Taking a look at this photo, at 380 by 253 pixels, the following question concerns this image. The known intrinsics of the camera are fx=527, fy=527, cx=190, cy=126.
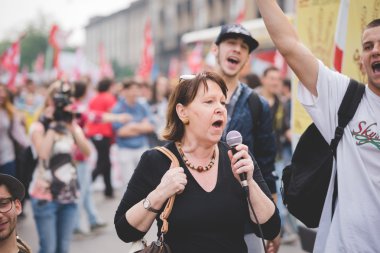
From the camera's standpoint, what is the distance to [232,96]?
11.8 feet

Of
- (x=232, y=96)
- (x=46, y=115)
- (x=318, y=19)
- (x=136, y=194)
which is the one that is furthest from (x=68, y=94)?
(x=136, y=194)

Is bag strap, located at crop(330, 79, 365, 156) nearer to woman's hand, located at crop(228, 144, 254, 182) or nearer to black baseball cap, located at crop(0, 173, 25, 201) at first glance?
woman's hand, located at crop(228, 144, 254, 182)

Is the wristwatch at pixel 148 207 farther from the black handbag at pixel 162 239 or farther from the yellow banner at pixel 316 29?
the yellow banner at pixel 316 29

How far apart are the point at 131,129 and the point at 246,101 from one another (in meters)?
5.28

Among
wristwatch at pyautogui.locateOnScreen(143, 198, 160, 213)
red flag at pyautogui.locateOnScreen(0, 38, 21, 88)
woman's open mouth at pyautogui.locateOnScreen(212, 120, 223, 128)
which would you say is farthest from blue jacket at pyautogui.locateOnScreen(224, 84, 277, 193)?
red flag at pyautogui.locateOnScreen(0, 38, 21, 88)

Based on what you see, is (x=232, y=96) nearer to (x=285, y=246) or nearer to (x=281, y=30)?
(x=281, y=30)

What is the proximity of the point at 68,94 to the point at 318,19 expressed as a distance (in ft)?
7.89

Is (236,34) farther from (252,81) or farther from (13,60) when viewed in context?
(13,60)

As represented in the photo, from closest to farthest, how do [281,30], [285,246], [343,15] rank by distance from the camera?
[281,30], [343,15], [285,246]

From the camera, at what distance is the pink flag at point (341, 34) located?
3281 millimetres

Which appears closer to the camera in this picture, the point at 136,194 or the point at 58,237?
the point at 136,194

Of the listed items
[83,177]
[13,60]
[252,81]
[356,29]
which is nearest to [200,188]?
[356,29]

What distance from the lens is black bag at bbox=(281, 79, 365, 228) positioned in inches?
104

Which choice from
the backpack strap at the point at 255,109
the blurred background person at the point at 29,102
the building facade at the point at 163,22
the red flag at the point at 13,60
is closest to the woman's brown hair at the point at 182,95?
the backpack strap at the point at 255,109
